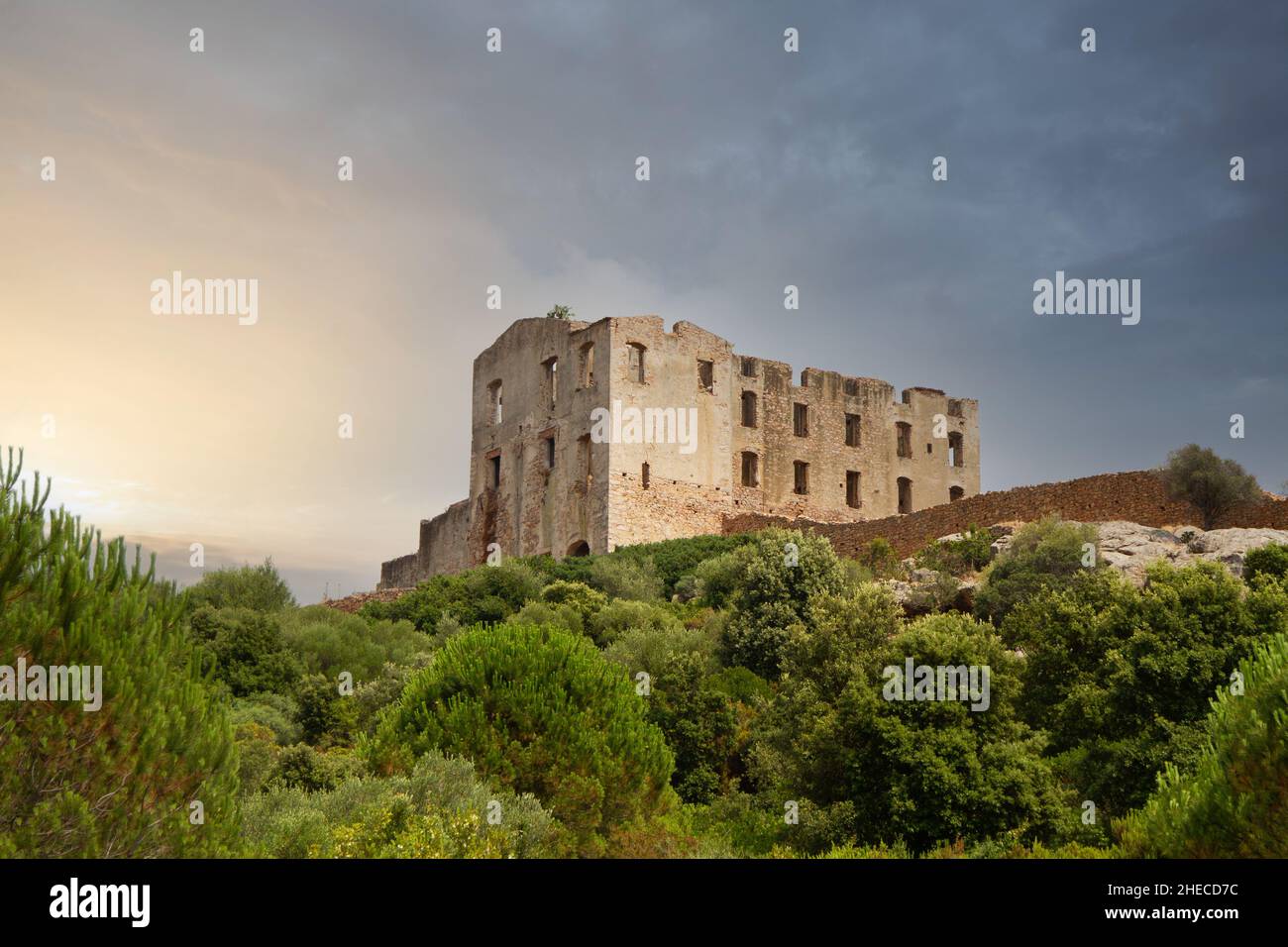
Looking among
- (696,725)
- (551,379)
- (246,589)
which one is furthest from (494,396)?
(696,725)

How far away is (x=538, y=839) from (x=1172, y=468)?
86.8 ft

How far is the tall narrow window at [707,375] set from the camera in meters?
47.9

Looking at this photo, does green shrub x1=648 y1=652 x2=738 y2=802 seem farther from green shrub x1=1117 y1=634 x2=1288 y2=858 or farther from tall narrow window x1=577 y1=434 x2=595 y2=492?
tall narrow window x1=577 y1=434 x2=595 y2=492

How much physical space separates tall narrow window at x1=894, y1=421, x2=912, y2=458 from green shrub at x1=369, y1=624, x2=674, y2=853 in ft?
135

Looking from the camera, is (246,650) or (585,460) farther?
(585,460)

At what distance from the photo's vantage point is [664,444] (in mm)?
45719

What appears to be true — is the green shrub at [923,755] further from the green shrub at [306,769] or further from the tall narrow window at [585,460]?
the tall narrow window at [585,460]

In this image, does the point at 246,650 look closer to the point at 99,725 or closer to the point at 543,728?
the point at 543,728

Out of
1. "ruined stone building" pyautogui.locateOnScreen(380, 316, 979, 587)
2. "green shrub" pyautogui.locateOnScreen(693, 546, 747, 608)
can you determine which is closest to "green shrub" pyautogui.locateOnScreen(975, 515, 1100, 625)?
"green shrub" pyautogui.locateOnScreen(693, 546, 747, 608)

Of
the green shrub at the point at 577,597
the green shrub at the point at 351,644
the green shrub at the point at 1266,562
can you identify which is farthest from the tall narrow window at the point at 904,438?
the green shrub at the point at 1266,562

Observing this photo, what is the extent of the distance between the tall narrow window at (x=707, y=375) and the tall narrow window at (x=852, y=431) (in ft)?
28.2

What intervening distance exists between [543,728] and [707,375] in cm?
3456

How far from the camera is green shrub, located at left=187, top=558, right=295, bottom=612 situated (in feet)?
117
